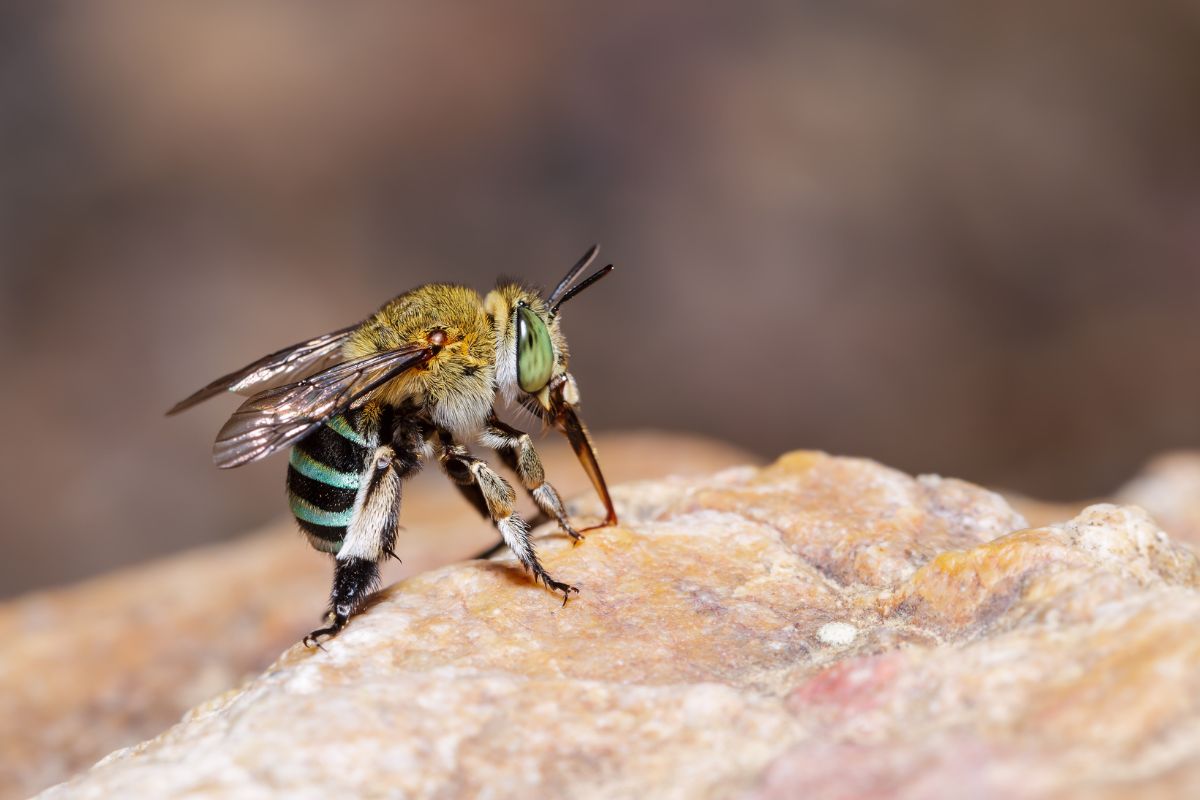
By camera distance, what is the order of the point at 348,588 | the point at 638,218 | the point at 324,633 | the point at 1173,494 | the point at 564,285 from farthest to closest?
1. the point at 638,218
2. the point at 1173,494
3. the point at 564,285
4. the point at 348,588
5. the point at 324,633

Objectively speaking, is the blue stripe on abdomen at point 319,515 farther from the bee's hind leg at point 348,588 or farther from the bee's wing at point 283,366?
the bee's wing at point 283,366

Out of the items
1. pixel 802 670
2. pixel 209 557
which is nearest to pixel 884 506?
pixel 802 670

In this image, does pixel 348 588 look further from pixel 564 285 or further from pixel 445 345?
pixel 564 285

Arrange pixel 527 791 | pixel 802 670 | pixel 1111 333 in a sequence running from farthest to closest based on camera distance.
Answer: pixel 1111 333, pixel 802 670, pixel 527 791

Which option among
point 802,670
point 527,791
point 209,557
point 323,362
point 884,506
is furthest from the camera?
point 209,557

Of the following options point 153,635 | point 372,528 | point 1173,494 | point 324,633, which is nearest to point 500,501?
point 372,528

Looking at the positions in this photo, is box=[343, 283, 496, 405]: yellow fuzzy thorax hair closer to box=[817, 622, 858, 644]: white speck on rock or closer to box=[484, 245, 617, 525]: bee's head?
box=[484, 245, 617, 525]: bee's head

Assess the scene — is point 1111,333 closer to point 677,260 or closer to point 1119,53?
point 1119,53
